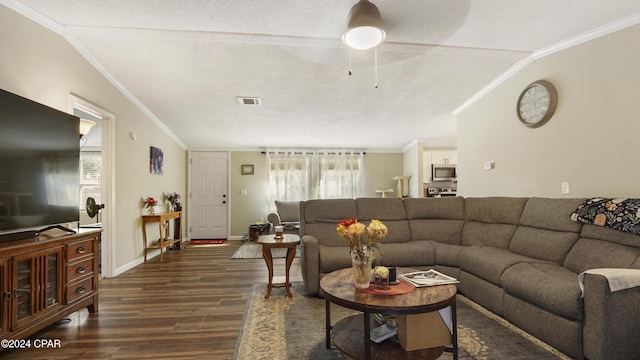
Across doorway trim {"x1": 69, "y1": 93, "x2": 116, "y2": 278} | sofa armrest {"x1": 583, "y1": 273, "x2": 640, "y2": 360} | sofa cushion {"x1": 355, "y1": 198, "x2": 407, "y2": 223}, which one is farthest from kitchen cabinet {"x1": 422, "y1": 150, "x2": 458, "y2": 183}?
doorway trim {"x1": 69, "y1": 93, "x2": 116, "y2": 278}

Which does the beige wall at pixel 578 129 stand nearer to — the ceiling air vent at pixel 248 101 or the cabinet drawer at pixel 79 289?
the ceiling air vent at pixel 248 101

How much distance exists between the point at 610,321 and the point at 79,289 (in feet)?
12.3

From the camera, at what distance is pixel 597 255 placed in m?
2.22

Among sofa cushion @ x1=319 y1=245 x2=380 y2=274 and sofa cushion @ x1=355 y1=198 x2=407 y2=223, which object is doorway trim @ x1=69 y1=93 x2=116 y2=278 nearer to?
sofa cushion @ x1=319 y1=245 x2=380 y2=274

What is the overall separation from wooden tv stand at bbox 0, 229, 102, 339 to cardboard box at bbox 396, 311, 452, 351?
7.91 ft

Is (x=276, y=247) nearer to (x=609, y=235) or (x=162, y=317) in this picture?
(x=162, y=317)

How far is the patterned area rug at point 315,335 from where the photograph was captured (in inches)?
→ 76.1

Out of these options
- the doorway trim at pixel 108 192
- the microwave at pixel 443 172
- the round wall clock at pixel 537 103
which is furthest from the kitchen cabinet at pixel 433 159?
the doorway trim at pixel 108 192

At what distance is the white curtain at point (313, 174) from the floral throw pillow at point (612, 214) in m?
4.96

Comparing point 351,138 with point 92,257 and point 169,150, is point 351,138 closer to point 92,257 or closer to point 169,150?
point 169,150

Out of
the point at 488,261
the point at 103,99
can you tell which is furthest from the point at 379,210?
the point at 103,99

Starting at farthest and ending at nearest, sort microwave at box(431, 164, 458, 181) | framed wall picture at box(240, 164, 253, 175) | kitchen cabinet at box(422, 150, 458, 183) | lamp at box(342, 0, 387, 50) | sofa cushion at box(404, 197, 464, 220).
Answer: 1. framed wall picture at box(240, 164, 253, 175)
2. kitchen cabinet at box(422, 150, 458, 183)
3. microwave at box(431, 164, 458, 181)
4. sofa cushion at box(404, 197, 464, 220)
5. lamp at box(342, 0, 387, 50)

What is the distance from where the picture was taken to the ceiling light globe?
7.21ft

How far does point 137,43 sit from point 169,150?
3134 mm
